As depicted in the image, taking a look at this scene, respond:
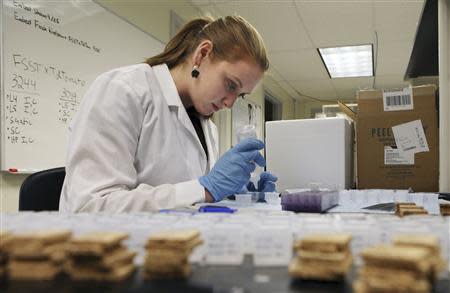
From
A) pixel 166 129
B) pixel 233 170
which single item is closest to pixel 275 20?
pixel 166 129

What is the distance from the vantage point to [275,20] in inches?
139

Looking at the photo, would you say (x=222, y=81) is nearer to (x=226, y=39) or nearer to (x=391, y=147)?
(x=226, y=39)

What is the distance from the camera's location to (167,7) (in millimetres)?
2998

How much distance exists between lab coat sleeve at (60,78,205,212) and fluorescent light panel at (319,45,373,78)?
3569 millimetres

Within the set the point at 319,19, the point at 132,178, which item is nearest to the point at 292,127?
the point at 132,178

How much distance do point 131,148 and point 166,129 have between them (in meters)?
0.15

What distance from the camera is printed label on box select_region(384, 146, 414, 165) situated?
1490 mm

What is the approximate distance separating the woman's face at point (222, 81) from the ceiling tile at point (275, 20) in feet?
6.74

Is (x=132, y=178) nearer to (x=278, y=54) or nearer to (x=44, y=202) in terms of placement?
(x=44, y=202)

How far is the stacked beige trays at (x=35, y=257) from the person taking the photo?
1.13 ft

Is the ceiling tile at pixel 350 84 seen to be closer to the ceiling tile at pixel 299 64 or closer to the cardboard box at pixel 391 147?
the ceiling tile at pixel 299 64

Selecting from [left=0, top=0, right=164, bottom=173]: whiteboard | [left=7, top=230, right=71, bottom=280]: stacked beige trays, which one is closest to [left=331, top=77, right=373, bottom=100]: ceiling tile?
[left=0, top=0, right=164, bottom=173]: whiteboard

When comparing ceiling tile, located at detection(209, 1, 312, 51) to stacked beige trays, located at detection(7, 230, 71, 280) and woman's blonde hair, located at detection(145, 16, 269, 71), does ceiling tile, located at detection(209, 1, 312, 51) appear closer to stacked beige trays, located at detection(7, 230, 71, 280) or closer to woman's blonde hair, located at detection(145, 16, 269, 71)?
woman's blonde hair, located at detection(145, 16, 269, 71)

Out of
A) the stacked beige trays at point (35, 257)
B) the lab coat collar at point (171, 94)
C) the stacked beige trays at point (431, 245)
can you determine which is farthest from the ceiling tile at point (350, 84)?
the stacked beige trays at point (35, 257)
